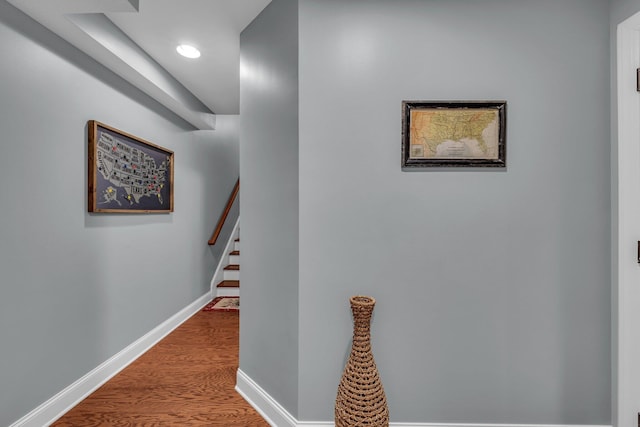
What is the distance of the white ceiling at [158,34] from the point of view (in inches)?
57.4

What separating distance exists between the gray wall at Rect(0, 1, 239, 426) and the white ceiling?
13 cm

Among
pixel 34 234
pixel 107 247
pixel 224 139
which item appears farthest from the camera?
pixel 224 139

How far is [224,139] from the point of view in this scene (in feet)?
13.1

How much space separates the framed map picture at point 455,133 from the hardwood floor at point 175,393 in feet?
5.38

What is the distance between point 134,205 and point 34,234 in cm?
77

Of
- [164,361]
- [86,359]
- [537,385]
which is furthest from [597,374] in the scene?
[86,359]

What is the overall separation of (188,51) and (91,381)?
2.23 meters

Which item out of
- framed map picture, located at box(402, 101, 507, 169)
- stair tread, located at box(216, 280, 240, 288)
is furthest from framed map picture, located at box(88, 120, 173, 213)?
framed map picture, located at box(402, 101, 507, 169)

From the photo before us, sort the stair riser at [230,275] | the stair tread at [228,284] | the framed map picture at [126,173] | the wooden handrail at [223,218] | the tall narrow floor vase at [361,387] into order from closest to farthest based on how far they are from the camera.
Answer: the tall narrow floor vase at [361,387] → the framed map picture at [126,173] → the wooden handrail at [223,218] → the stair tread at [228,284] → the stair riser at [230,275]

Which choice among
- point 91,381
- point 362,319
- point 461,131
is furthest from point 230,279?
point 461,131

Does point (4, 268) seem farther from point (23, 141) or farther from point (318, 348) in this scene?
point (318, 348)

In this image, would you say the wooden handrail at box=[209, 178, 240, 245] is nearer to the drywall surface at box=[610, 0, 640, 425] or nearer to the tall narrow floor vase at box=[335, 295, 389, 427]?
the tall narrow floor vase at box=[335, 295, 389, 427]

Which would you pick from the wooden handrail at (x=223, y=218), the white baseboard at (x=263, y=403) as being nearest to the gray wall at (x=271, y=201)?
the white baseboard at (x=263, y=403)

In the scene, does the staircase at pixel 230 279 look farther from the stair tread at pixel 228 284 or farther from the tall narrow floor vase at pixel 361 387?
the tall narrow floor vase at pixel 361 387
